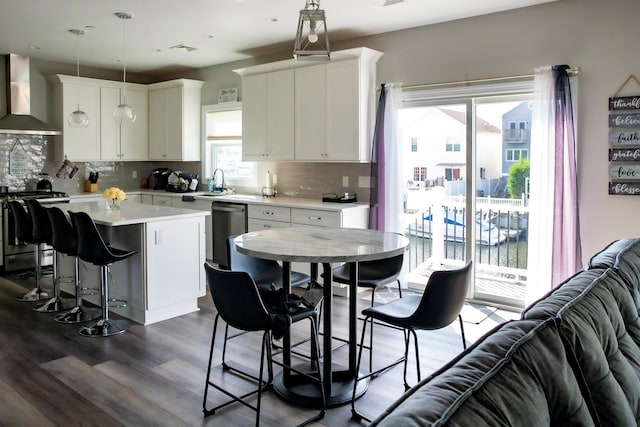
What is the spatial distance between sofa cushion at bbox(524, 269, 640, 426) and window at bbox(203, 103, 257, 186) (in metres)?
5.47

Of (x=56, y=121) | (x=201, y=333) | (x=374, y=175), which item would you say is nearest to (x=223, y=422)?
(x=201, y=333)

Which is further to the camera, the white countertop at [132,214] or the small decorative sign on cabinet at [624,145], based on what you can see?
the white countertop at [132,214]

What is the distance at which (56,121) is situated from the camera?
23.4 feet

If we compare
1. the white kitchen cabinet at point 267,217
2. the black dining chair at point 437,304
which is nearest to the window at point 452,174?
the white kitchen cabinet at point 267,217

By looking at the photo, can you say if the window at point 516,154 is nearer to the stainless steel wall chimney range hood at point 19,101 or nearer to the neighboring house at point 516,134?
the neighboring house at point 516,134

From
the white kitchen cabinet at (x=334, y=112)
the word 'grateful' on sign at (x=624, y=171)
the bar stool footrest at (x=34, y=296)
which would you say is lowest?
the bar stool footrest at (x=34, y=296)

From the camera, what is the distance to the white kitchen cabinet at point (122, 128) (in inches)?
292

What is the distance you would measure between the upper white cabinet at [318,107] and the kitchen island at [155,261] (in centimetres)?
158

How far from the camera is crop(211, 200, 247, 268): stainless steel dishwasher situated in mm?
6141

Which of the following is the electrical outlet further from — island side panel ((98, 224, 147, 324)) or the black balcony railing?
island side panel ((98, 224, 147, 324))

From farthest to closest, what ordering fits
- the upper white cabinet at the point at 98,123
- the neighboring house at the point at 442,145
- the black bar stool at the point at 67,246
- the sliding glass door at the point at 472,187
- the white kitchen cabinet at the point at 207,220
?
the upper white cabinet at the point at 98,123
the white kitchen cabinet at the point at 207,220
the neighboring house at the point at 442,145
the sliding glass door at the point at 472,187
the black bar stool at the point at 67,246

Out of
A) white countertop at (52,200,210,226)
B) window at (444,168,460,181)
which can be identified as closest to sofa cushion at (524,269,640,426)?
window at (444,168,460,181)

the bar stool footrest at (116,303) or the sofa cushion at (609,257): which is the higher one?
the sofa cushion at (609,257)

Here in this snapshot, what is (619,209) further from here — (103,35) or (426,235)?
(103,35)
